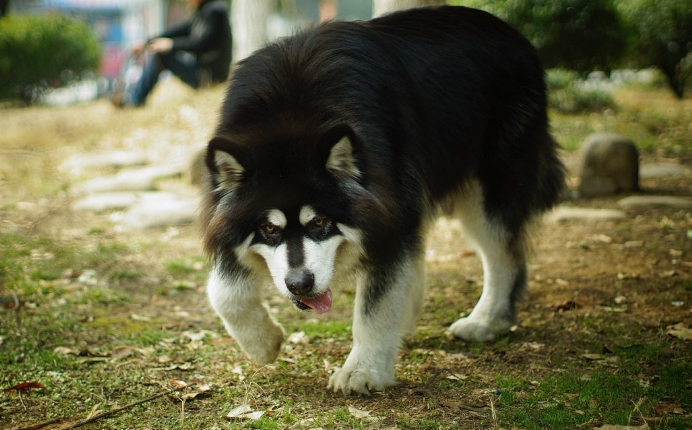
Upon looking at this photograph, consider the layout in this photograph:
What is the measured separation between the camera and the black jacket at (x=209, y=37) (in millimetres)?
11156

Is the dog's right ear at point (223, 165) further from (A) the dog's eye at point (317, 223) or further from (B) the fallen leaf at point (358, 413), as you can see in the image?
(B) the fallen leaf at point (358, 413)

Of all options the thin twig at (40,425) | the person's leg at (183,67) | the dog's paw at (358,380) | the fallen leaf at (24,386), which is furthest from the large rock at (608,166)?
the person's leg at (183,67)

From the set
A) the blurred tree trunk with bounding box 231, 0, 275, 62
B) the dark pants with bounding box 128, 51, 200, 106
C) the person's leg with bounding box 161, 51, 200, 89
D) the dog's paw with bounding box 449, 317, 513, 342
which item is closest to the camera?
the dog's paw with bounding box 449, 317, 513, 342

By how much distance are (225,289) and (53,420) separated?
102cm

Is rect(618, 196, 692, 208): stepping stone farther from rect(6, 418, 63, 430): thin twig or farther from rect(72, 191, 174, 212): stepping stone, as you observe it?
rect(6, 418, 63, 430): thin twig

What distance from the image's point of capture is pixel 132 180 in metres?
8.50

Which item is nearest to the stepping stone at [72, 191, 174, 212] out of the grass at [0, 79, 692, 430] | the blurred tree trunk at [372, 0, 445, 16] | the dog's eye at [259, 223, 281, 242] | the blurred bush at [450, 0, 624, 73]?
the grass at [0, 79, 692, 430]

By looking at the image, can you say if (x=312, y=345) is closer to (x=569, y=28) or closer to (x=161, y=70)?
(x=161, y=70)

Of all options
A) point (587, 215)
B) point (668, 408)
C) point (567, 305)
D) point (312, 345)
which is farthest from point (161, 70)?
point (668, 408)

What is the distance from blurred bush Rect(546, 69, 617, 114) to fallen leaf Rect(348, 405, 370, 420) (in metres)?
9.11

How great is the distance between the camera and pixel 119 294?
5.19m

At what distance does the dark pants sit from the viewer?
37.4 ft

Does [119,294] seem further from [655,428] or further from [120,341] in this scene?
[655,428]

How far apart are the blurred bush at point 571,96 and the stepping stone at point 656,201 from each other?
174 inches
